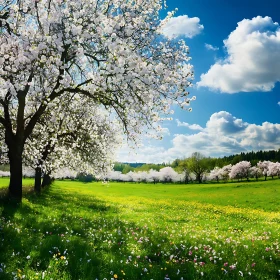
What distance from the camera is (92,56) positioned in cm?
1445

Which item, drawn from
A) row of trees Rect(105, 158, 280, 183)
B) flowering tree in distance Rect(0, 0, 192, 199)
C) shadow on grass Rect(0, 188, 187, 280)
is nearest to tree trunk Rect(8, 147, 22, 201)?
flowering tree in distance Rect(0, 0, 192, 199)

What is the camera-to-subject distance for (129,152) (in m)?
21.2

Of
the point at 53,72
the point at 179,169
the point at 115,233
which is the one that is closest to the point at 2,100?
the point at 53,72

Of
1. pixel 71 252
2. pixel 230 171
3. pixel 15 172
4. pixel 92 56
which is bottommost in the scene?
pixel 230 171

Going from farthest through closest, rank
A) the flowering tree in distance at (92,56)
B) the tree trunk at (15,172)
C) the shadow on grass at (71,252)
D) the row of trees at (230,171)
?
the row of trees at (230,171), the tree trunk at (15,172), the flowering tree in distance at (92,56), the shadow on grass at (71,252)

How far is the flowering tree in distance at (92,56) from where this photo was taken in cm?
1210

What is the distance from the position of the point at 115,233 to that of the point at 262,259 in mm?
5274

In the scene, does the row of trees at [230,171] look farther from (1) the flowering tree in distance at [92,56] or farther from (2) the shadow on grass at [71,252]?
(2) the shadow on grass at [71,252]

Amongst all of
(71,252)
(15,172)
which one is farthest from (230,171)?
(71,252)

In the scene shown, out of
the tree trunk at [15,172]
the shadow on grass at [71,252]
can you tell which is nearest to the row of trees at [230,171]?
the tree trunk at [15,172]

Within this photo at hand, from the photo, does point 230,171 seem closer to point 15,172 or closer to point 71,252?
point 15,172

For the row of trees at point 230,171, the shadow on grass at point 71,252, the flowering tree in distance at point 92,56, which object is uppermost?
the flowering tree in distance at point 92,56

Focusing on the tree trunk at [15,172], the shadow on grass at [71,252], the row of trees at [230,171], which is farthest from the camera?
the row of trees at [230,171]

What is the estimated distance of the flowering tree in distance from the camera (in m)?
12.1
